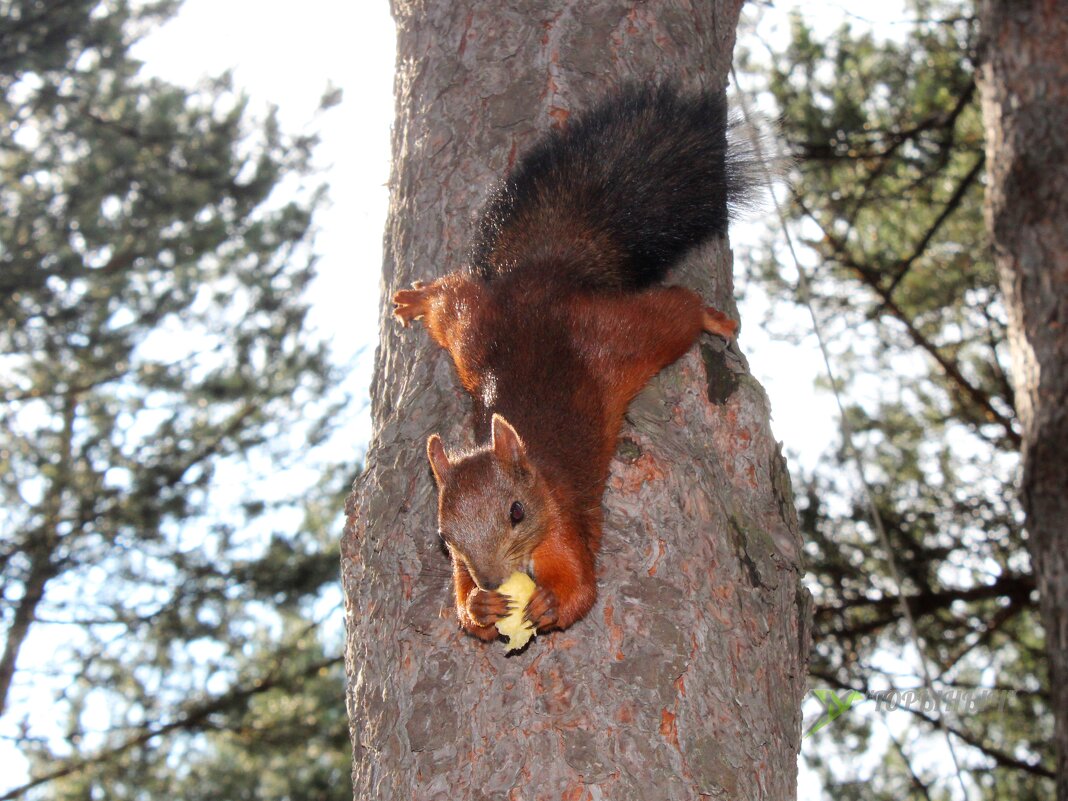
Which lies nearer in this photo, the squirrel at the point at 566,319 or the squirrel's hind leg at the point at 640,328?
the squirrel at the point at 566,319

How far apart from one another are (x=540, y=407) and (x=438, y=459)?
49 cm

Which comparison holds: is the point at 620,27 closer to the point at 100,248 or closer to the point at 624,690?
the point at 624,690

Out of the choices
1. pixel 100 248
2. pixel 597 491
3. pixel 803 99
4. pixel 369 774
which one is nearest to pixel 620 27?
pixel 597 491

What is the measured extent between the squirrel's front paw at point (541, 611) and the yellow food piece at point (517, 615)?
0.05 feet

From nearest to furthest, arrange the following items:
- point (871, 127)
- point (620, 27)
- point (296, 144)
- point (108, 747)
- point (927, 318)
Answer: point (620, 27), point (871, 127), point (927, 318), point (108, 747), point (296, 144)

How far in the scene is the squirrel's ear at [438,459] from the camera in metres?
2.12

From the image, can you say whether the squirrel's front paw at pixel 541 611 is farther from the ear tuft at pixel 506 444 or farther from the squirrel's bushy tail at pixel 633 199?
the squirrel's bushy tail at pixel 633 199

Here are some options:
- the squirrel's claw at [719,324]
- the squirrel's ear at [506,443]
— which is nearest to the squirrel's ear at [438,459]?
the squirrel's ear at [506,443]

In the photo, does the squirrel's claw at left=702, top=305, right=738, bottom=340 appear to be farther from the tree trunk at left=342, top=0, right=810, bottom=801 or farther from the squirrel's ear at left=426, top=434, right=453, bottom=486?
the squirrel's ear at left=426, top=434, right=453, bottom=486

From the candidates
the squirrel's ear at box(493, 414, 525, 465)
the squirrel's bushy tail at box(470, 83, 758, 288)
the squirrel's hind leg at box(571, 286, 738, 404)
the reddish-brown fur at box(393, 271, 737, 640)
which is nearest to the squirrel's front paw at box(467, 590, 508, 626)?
the reddish-brown fur at box(393, 271, 737, 640)

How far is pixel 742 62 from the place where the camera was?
23.3ft

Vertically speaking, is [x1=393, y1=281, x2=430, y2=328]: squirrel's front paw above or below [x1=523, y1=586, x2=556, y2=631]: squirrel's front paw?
above

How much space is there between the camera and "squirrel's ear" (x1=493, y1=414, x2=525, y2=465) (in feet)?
7.39

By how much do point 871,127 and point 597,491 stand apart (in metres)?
5.12
